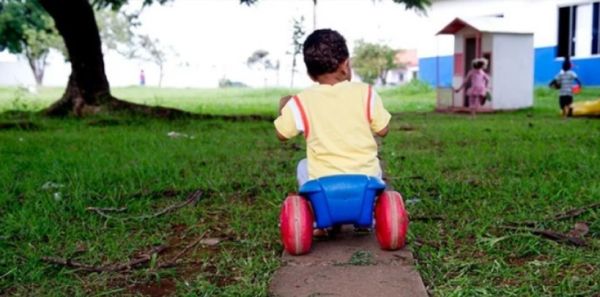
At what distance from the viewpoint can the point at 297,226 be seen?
109 inches

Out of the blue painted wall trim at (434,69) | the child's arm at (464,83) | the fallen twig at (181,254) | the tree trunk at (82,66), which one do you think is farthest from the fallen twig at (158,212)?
the blue painted wall trim at (434,69)

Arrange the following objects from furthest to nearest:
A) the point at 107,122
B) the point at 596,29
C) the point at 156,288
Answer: the point at 596,29 < the point at 107,122 < the point at 156,288

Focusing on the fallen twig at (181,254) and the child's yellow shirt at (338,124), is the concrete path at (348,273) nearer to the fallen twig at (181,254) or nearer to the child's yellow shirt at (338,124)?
the child's yellow shirt at (338,124)

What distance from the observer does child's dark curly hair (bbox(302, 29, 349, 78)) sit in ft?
9.59

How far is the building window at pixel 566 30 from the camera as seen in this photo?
60.9 ft

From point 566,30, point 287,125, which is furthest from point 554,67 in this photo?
point 287,125

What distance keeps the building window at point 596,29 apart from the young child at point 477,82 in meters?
6.90

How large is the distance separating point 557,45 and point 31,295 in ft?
61.5

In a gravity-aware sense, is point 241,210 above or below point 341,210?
below

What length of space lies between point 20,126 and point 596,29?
15451 millimetres

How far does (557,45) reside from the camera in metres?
18.8

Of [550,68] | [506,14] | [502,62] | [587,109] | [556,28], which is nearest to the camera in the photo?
[587,109]

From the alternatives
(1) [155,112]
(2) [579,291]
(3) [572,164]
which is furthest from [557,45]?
(2) [579,291]

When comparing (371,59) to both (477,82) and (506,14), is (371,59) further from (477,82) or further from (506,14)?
(477,82)
